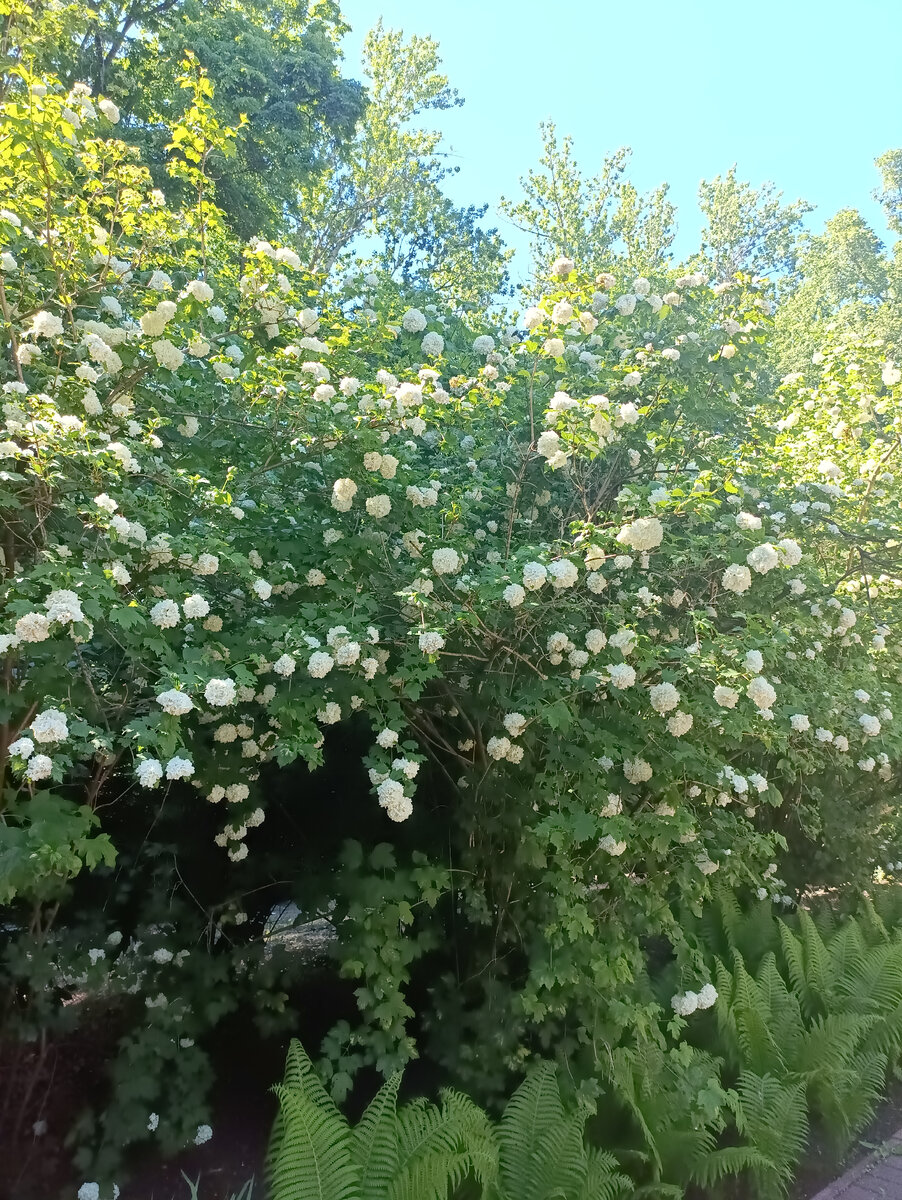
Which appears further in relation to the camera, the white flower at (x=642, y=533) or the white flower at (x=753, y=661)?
the white flower at (x=753, y=661)

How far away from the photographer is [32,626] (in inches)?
91.1

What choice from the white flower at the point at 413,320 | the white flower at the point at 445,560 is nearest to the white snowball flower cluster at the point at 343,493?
the white flower at the point at 445,560

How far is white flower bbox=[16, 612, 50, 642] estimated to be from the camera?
2307 mm

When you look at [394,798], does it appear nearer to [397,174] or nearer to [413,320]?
[413,320]

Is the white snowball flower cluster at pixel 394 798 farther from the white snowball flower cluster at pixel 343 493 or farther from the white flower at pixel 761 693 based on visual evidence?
the white flower at pixel 761 693

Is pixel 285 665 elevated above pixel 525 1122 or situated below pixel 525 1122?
above

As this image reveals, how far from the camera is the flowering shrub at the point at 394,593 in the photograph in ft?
9.21

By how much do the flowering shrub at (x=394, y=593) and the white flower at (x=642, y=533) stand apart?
11mm

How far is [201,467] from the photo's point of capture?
11.1 ft

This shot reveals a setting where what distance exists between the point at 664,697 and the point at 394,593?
1.18 meters

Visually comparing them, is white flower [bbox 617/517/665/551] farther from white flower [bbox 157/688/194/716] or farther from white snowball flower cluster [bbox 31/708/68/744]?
white snowball flower cluster [bbox 31/708/68/744]

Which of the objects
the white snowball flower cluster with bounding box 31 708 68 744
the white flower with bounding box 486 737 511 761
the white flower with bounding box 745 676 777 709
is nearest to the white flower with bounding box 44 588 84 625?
the white snowball flower cluster with bounding box 31 708 68 744

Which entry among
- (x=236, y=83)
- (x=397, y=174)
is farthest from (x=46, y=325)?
(x=397, y=174)

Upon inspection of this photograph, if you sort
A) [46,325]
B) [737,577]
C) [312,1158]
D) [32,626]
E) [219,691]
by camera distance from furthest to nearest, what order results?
[737,577]
[46,325]
[312,1158]
[219,691]
[32,626]
